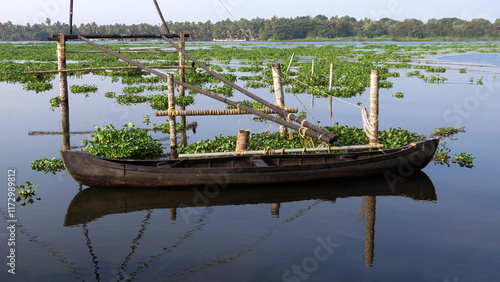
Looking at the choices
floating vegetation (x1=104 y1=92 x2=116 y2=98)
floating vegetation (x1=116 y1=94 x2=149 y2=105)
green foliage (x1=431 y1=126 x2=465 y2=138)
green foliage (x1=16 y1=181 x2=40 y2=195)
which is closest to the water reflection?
green foliage (x1=16 y1=181 x2=40 y2=195)

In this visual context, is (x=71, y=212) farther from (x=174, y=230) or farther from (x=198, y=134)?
(x=198, y=134)

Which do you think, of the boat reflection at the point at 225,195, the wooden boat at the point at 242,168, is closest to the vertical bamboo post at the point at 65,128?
the boat reflection at the point at 225,195

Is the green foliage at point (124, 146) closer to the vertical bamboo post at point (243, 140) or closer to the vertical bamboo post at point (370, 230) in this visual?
the vertical bamboo post at point (243, 140)

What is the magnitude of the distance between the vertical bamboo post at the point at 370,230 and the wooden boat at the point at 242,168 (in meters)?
1.27

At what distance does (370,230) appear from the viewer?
31.4ft

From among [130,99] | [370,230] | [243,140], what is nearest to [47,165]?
[243,140]

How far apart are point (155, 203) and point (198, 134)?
7497mm

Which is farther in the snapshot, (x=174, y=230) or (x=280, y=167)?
(x=280, y=167)

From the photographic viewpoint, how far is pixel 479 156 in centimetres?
1531

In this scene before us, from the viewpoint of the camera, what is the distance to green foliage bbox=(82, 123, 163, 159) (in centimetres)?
1356

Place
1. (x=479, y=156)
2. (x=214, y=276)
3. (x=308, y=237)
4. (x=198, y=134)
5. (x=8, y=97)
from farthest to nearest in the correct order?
(x=8, y=97) < (x=198, y=134) < (x=479, y=156) < (x=308, y=237) < (x=214, y=276)

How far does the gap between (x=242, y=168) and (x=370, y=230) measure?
3.51 meters

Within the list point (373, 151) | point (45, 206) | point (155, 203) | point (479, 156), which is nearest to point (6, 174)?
point (45, 206)

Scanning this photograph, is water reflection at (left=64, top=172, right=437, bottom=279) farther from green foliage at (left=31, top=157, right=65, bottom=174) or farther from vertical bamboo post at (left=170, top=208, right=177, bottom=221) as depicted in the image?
green foliage at (left=31, top=157, right=65, bottom=174)
